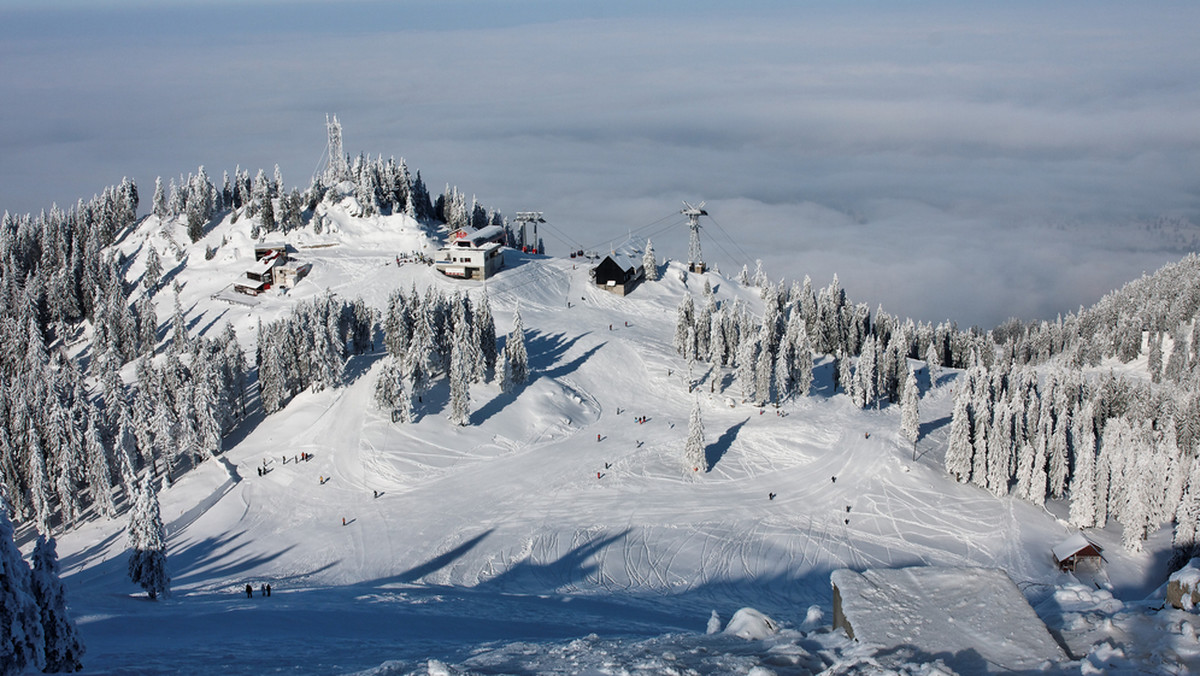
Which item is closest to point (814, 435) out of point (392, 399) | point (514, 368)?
point (514, 368)

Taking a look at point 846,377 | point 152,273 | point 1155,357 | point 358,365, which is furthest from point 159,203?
point 1155,357

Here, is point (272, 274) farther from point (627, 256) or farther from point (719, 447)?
point (719, 447)

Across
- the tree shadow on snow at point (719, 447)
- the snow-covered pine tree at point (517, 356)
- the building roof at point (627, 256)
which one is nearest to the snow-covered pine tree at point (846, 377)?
the tree shadow on snow at point (719, 447)

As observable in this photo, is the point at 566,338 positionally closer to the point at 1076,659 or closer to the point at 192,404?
the point at 192,404

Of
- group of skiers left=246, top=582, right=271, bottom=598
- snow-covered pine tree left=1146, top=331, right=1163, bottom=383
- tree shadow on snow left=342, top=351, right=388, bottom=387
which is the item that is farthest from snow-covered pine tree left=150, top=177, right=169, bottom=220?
snow-covered pine tree left=1146, top=331, right=1163, bottom=383

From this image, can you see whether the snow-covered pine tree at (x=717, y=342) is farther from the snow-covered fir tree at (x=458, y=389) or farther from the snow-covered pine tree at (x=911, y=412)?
the snow-covered fir tree at (x=458, y=389)

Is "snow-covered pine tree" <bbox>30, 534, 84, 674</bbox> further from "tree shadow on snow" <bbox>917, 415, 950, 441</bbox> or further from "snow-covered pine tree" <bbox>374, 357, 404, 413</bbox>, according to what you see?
"tree shadow on snow" <bbox>917, 415, 950, 441</bbox>
